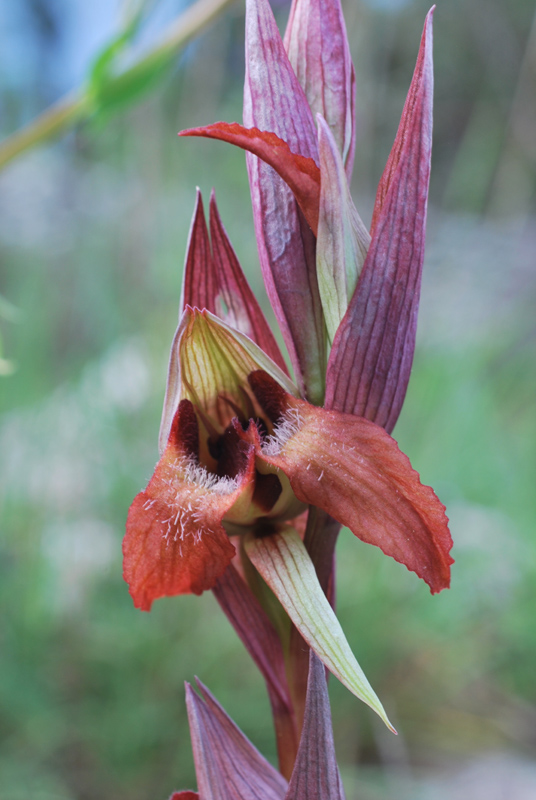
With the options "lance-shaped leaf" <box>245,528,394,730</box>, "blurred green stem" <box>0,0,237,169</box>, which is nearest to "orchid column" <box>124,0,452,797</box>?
"lance-shaped leaf" <box>245,528,394,730</box>

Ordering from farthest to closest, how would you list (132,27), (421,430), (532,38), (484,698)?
(421,430), (484,698), (532,38), (132,27)

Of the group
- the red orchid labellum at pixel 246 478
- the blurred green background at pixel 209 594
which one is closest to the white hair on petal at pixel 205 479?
the red orchid labellum at pixel 246 478

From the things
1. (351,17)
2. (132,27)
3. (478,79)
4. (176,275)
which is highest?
(478,79)

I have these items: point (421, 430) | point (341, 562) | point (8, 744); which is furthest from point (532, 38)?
point (8, 744)

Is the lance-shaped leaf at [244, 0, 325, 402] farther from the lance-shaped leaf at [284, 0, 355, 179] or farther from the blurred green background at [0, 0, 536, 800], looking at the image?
the blurred green background at [0, 0, 536, 800]

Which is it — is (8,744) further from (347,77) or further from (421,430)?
(347,77)

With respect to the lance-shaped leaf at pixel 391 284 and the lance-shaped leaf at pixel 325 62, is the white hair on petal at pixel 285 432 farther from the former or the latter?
the lance-shaped leaf at pixel 325 62

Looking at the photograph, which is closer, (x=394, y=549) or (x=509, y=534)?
(x=394, y=549)

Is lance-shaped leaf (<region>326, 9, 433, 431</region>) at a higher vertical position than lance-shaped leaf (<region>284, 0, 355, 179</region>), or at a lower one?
lower
